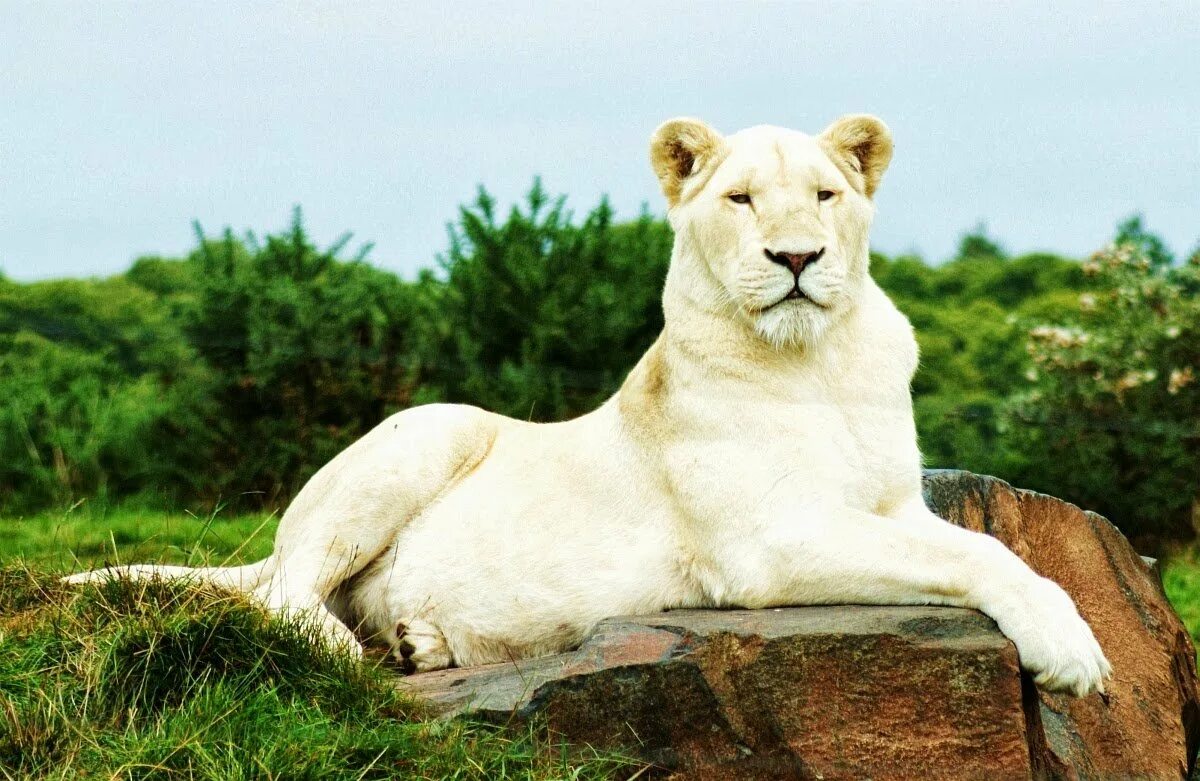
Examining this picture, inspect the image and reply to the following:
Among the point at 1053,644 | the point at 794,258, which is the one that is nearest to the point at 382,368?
the point at 794,258

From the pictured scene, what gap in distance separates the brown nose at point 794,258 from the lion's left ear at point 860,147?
1.80ft

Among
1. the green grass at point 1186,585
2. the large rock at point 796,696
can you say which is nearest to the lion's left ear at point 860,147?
the large rock at point 796,696

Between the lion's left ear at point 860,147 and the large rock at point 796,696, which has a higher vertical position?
the lion's left ear at point 860,147

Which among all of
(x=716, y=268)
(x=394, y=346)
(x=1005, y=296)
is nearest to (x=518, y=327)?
(x=394, y=346)

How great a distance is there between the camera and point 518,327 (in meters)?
Result: 11.9

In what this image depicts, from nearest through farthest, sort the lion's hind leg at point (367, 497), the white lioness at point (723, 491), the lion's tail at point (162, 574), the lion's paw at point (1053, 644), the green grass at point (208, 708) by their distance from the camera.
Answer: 1. the green grass at point (208, 708)
2. the lion's paw at point (1053, 644)
3. the white lioness at point (723, 491)
4. the lion's tail at point (162, 574)
5. the lion's hind leg at point (367, 497)

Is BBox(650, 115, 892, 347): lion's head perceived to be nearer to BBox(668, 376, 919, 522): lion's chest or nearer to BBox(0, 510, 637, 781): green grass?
BBox(668, 376, 919, 522): lion's chest

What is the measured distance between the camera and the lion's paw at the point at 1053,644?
4.82m

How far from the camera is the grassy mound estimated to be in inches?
183

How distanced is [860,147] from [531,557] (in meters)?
2.17

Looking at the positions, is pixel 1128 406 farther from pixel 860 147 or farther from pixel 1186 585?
pixel 860 147

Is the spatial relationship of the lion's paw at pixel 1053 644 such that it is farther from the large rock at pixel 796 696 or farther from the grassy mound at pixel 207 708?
the grassy mound at pixel 207 708

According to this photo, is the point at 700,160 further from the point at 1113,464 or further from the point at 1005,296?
the point at 1005,296

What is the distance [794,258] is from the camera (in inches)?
205
